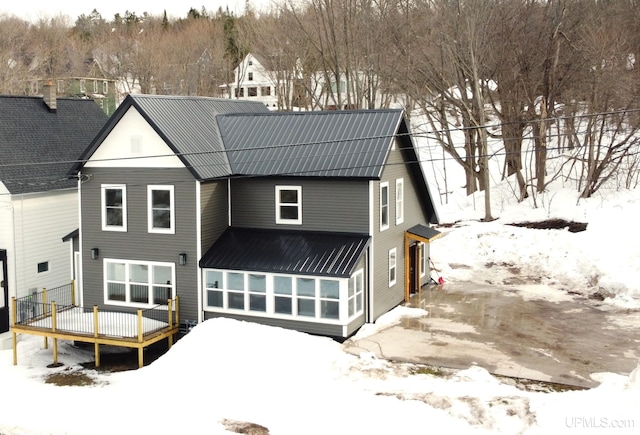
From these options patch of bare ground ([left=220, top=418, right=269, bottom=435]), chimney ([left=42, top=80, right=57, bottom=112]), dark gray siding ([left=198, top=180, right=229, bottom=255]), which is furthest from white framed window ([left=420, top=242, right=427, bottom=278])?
chimney ([left=42, top=80, right=57, bottom=112])

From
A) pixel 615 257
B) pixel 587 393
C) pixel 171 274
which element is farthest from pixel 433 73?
pixel 587 393

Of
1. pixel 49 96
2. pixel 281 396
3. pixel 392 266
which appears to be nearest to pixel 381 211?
pixel 392 266

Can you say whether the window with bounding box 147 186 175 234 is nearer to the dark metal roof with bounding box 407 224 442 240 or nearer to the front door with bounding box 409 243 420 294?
the dark metal roof with bounding box 407 224 442 240

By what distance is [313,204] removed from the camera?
2262cm

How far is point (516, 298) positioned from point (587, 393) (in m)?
10.0

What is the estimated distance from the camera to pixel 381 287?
918 inches

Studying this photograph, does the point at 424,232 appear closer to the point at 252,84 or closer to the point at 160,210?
the point at 160,210

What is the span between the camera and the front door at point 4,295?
24737 mm

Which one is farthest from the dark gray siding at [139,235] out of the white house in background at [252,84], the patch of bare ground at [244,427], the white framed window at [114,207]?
the white house in background at [252,84]

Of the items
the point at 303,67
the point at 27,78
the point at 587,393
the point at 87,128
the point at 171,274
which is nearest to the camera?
the point at 587,393

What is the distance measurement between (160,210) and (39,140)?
881 cm

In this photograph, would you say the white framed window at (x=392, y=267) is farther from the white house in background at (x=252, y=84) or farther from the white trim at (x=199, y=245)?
the white house in background at (x=252, y=84)

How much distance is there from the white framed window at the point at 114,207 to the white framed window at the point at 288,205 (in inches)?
189

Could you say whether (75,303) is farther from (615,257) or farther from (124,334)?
(615,257)
